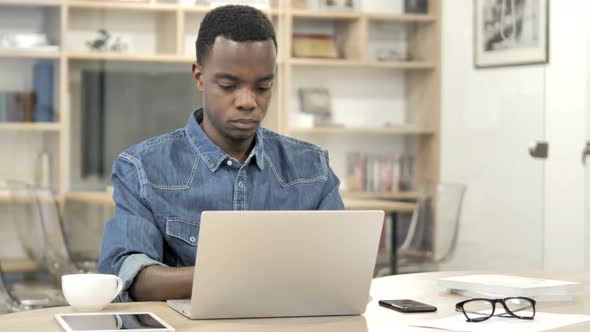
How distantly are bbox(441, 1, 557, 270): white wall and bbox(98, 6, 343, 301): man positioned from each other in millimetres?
2627

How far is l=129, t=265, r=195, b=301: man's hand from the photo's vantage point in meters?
1.61

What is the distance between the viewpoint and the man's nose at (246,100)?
1789mm

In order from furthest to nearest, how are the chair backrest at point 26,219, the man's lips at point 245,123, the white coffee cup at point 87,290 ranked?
1. the chair backrest at point 26,219
2. the man's lips at point 245,123
3. the white coffee cup at point 87,290

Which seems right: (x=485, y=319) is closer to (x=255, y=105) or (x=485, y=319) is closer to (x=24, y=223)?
(x=255, y=105)

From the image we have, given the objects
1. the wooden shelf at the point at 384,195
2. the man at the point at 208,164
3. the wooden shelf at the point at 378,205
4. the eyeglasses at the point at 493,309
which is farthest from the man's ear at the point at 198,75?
the wooden shelf at the point at 384,195

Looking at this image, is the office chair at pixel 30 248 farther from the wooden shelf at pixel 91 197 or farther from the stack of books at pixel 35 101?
the stack of books at pixel 35 101

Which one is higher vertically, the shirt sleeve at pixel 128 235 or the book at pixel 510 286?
the shirt sleeve at pixel 128 235

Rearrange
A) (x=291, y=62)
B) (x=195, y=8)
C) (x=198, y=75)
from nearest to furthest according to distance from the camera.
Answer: (x=198, y=75) < (x=195, y=8) < (x=291, y=62)

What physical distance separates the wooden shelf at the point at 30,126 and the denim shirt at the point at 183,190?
6.35ft

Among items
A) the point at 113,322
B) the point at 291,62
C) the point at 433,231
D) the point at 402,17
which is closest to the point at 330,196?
the point at 113,322

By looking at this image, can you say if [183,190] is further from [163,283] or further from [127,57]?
[127,57]

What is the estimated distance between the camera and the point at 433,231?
14.8ft

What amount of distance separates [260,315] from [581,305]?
565 mm

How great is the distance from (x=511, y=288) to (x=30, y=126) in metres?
2.46
